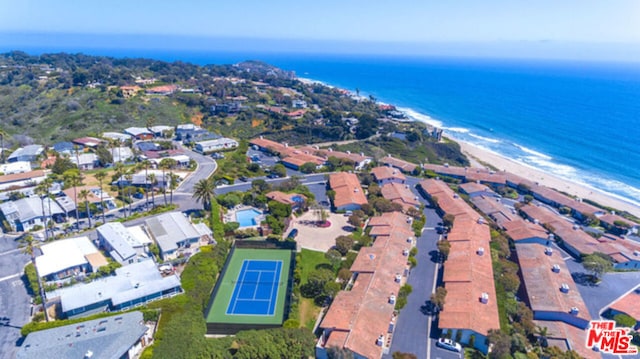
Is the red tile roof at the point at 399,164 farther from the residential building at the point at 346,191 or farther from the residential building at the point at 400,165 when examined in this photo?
the residential building at the point at 346,191

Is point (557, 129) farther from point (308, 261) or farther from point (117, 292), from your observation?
point (117, 292)

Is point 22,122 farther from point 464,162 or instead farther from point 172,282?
point 464,162

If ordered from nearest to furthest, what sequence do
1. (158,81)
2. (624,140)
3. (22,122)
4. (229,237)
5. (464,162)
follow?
(229,237) → (464,162) → (22,122) → (624,140) → (158,81)

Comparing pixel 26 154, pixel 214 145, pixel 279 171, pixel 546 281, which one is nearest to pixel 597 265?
pixel 546 281

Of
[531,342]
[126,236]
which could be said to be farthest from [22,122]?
[531,342]

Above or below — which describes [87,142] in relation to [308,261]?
above

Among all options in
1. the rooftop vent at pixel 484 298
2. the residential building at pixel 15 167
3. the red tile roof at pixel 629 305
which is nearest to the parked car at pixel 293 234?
the rooftop vent at pixel 484 298
